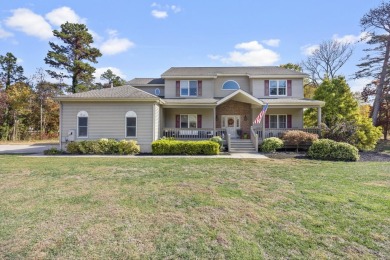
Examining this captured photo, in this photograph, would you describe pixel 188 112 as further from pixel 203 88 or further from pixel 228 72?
pixel 228 72

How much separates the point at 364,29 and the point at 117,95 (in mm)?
29325

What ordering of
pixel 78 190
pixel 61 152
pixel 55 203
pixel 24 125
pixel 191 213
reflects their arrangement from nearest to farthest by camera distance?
1. pixel 191 213
2. pixel 55 203
3. pixel 78 190
4. pixel 61 152
5. pixel 24 125

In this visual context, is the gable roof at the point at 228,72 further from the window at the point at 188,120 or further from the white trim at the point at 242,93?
the window at the point at 188,120

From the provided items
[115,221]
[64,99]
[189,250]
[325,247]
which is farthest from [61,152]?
[325,247]

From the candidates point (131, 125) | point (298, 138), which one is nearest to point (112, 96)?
point (131, 125)

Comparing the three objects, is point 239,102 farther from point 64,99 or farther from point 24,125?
point 24,125

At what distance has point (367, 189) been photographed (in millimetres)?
6688

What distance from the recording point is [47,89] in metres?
29.4

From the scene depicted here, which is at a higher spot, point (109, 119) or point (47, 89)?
point (47, 89)

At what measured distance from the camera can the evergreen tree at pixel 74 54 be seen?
99.1 feet

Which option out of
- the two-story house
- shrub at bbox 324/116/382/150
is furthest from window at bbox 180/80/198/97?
shrub at bbox 324/116/382/150

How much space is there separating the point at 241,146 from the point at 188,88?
7.57m

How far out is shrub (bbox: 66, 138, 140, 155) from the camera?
14492 mm

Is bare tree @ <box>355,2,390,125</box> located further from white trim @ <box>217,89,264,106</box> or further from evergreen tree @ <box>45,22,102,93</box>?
evergreen tree @ <box>45,22,102,93</box>
